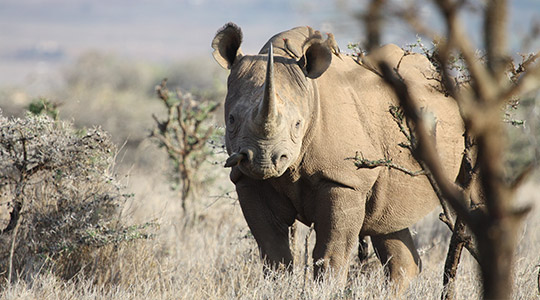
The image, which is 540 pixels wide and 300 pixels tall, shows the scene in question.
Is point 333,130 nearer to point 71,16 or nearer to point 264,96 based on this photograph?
point 264,96

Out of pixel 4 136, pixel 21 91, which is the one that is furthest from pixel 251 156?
pixel 21 91

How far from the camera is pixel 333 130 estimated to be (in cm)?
500

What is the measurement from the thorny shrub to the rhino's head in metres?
1.12

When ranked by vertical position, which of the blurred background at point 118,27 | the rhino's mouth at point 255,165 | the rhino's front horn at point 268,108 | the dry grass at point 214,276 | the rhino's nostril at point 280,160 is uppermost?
the blurred background at point 118,27

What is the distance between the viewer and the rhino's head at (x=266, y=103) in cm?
442

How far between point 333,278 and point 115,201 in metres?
1.99

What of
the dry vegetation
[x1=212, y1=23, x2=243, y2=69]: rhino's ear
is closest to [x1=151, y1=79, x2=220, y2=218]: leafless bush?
the dry vegetation

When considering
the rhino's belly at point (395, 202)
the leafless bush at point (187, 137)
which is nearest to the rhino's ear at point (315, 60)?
the rhino's belly at point (395, 202)

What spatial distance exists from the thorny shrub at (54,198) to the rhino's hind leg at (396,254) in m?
1.94

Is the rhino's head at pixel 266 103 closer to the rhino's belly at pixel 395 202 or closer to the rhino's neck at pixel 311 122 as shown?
the rhino's neck at pixel 311 122

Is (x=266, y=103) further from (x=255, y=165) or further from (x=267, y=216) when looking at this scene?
(x=267, y=216)

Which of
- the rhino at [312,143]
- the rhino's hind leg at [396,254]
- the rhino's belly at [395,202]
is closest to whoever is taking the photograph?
the rhino at [312,143]

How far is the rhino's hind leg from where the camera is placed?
623cm

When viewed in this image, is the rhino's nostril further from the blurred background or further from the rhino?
the blurred background
